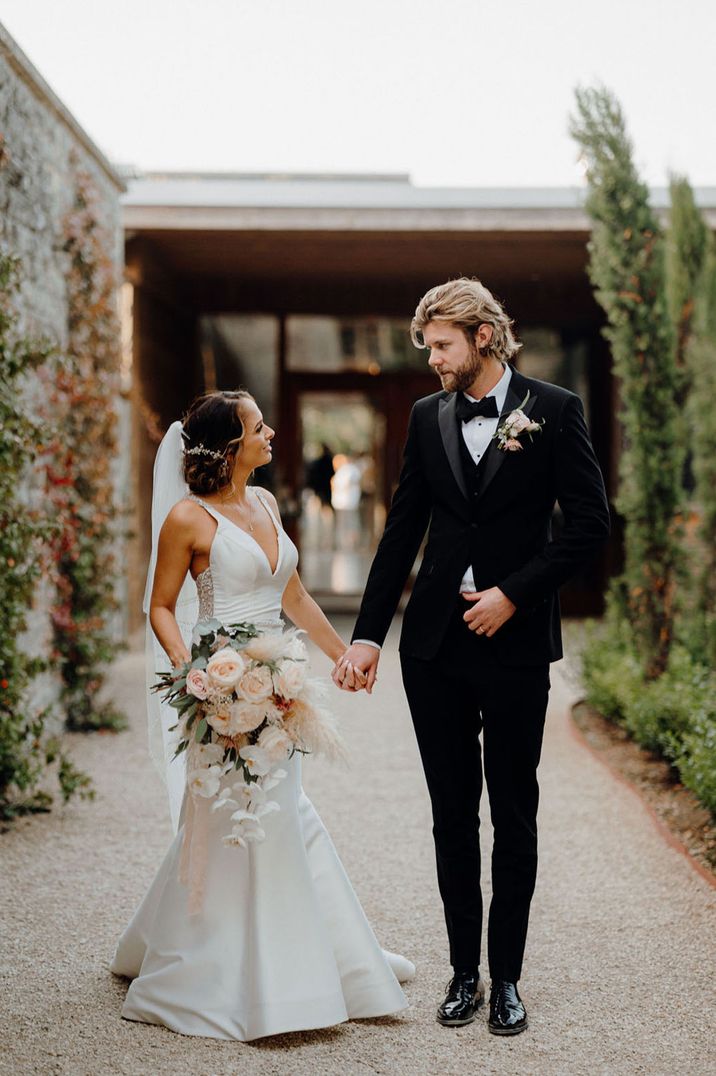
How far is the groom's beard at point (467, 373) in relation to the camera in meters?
3.16

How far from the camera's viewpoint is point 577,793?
5.91 metres

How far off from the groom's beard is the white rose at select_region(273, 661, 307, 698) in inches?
33.5

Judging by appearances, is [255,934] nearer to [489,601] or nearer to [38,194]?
[489,601]

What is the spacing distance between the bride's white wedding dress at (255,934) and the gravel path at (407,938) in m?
0.08

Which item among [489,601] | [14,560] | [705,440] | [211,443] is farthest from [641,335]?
[489,601]

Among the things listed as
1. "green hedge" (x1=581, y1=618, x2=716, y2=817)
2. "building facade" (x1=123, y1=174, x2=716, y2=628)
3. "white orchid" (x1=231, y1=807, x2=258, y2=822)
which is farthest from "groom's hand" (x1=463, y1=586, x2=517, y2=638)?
"building facade" (x1=123, y1=174, x2=716, y2=628)

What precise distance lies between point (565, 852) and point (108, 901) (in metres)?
1.88

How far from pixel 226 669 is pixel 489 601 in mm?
686

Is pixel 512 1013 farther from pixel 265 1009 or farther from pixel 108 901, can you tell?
pixel 108 901

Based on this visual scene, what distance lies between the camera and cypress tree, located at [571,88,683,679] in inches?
275

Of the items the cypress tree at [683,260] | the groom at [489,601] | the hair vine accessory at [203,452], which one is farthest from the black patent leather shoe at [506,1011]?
the cypress tree at [683,260]

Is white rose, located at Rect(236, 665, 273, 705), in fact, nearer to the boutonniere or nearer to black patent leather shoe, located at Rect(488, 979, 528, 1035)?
the boutonniere

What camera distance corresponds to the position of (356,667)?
3.30 metres

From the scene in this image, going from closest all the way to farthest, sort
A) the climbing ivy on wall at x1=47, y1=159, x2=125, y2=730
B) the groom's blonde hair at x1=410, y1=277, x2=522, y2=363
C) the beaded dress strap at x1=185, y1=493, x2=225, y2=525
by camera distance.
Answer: the groom's blonde hair at x1=410, y1=277, x2=522, y2=363 < the beaded dress strap at x1=185, y1=493, x2=225, y2=525 < the climbing ivy on wall at x1=47, y1=159, x2=125, y2=730
